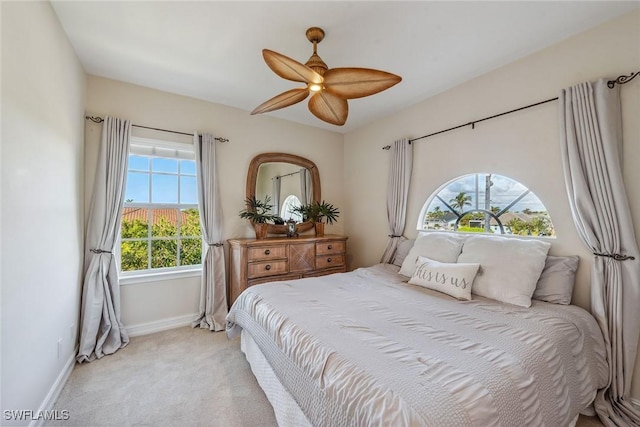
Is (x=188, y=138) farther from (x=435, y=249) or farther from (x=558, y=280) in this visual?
(x=558, y=280)

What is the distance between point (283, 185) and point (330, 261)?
1.27 meters

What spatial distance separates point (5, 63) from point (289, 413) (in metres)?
2.25

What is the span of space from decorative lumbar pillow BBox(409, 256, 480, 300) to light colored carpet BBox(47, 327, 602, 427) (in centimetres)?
98

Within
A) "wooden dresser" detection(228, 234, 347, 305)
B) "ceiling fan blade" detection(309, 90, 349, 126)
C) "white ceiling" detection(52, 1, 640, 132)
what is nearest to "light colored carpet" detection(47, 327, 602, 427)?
"wooden dresser" detection(228, 234, 347, 305)

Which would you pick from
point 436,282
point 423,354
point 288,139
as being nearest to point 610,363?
point 436,282

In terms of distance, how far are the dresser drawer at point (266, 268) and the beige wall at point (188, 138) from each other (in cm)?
62

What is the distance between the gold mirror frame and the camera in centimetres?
350

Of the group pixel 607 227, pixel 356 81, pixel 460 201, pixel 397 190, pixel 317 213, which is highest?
pixel 356 81

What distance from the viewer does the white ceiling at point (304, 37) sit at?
1783 mm

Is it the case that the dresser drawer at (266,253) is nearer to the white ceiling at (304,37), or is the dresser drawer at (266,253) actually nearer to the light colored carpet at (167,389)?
the light colored carpet at (167,389)

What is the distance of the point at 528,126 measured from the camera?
88.8 inches

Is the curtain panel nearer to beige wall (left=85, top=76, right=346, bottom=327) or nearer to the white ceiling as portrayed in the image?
beige wall (left=85, top=76, right=346, bottom=327)

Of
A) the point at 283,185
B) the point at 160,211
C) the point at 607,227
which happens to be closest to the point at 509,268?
the point at 607,227

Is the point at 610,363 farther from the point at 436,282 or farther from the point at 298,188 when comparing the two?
the point at 298,188
